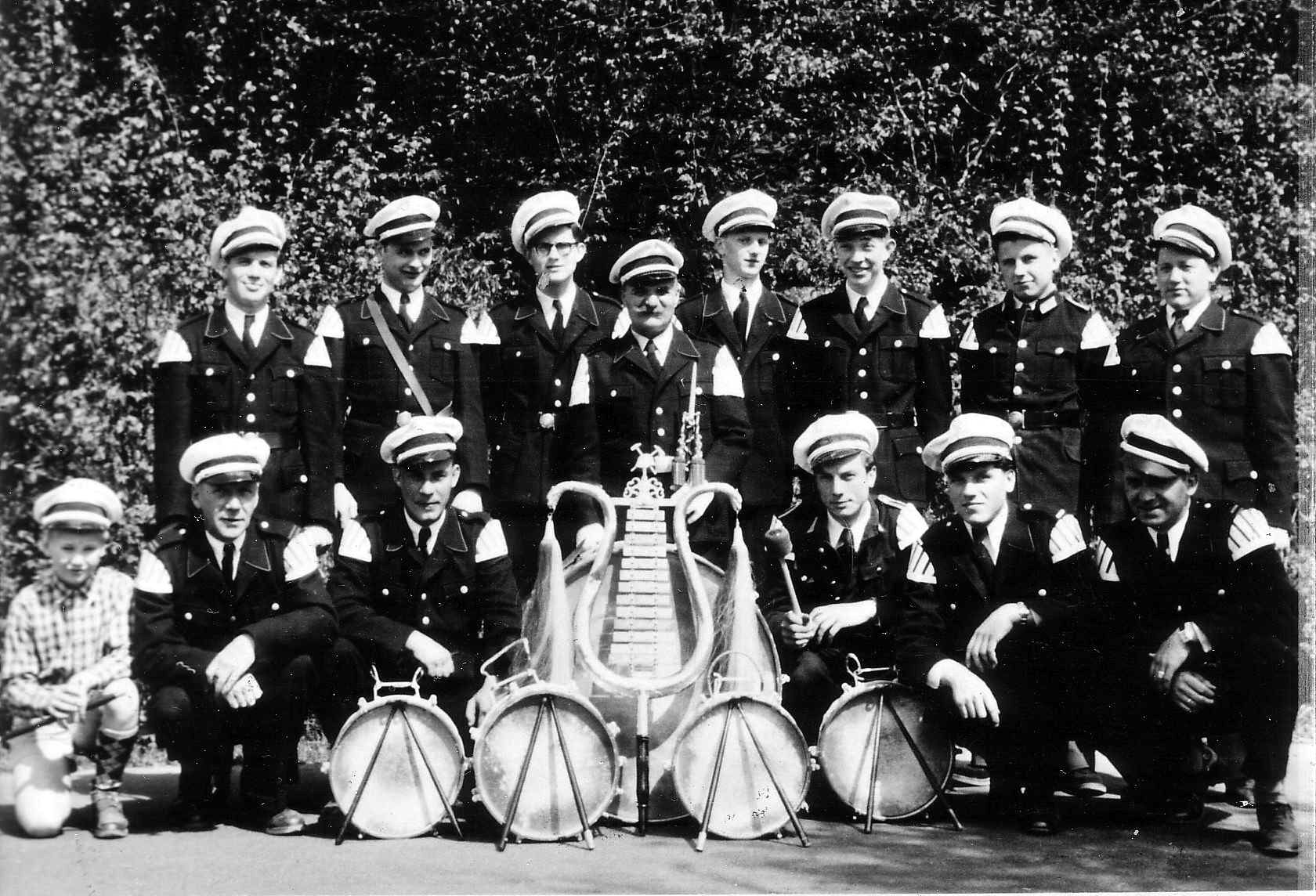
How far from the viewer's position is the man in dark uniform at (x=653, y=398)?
6688 millimetres

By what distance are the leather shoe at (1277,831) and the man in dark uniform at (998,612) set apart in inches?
29.3

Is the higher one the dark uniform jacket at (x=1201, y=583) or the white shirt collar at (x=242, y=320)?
the white shirt collar at (x=242, y=320)

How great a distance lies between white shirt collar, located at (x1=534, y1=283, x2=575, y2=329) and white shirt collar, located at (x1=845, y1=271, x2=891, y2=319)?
1306 mm

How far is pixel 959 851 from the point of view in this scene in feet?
18.2

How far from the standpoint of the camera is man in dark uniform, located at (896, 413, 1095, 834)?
230 inches

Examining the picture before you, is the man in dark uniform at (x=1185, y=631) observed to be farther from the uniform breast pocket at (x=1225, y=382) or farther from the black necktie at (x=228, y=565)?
the black necktie at (x=228, y=565)

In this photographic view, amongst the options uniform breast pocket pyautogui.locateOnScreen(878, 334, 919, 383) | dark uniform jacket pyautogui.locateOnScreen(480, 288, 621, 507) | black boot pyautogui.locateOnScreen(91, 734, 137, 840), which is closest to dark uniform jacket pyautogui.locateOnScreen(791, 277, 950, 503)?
uniform breast pocket pyautogui.locateOnScreen(878, 334, 919, 383)

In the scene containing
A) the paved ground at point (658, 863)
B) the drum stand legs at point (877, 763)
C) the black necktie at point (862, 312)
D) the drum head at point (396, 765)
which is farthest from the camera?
the black necktie at point (862, 312)

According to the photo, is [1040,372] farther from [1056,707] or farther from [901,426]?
[1056,707]

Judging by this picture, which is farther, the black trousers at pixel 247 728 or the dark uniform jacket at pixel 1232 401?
the dark uniform jacket at pixel 1232 401

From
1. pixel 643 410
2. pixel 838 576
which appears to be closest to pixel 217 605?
pixel 643 410

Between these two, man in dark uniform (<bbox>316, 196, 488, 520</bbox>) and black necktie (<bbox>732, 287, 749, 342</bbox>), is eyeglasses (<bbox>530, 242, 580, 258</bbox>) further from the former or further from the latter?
black necktie (<bbox>732, 287, 749, 342</bbox>)

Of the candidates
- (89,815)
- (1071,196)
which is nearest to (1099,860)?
(89,815)

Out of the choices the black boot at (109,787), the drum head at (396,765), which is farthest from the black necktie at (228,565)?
the drum head at (396,765)
